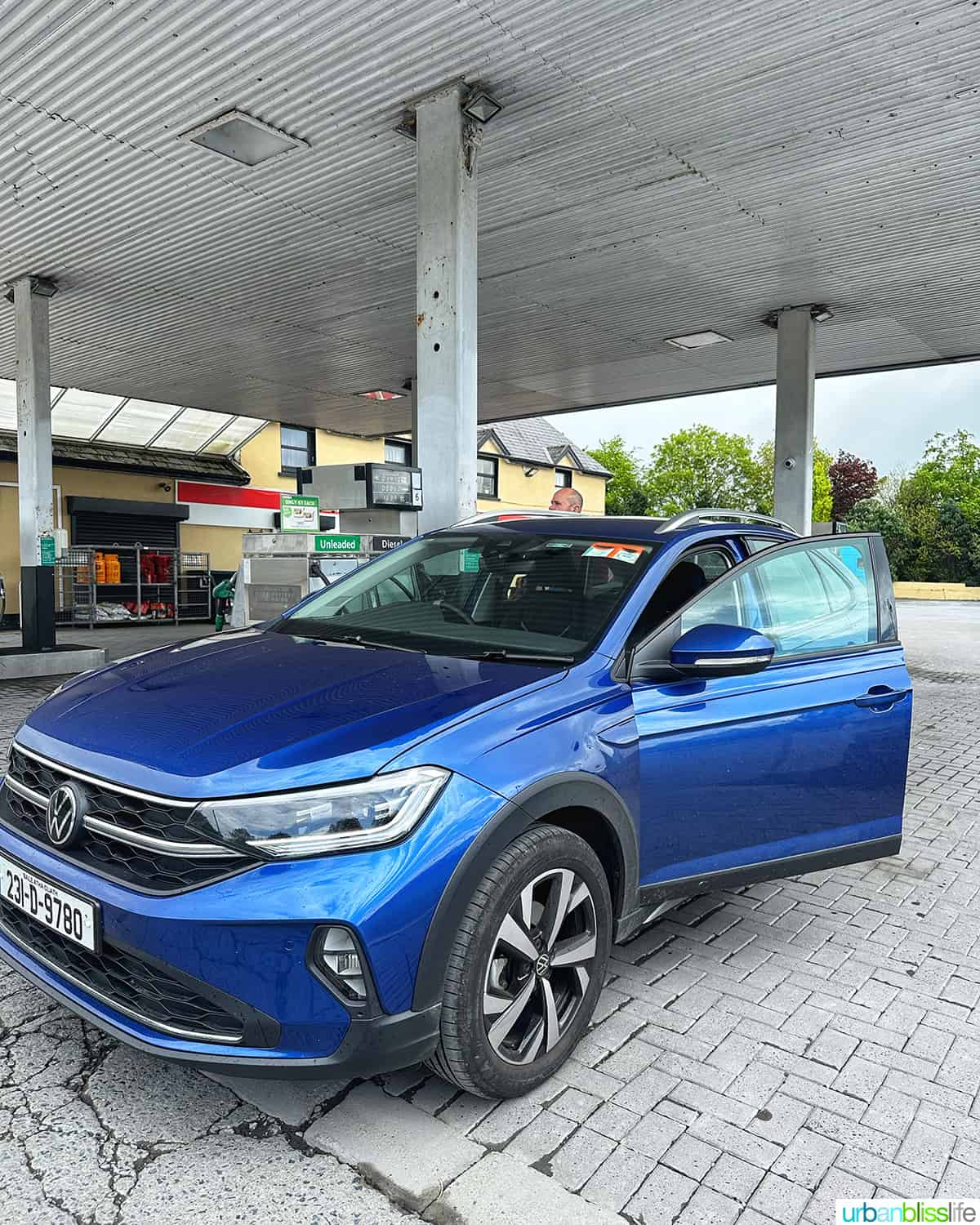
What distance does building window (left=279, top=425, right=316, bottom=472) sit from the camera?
78.6ft

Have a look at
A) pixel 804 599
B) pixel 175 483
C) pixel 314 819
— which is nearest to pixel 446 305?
pixel 804 599

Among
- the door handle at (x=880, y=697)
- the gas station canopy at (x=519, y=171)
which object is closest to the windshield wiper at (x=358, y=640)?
the door handle at (x=880, y=697)

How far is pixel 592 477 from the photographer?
37.7 m

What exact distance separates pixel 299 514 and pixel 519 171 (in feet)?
15.7

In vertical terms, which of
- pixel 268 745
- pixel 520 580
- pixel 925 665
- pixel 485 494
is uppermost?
pixel 485 494

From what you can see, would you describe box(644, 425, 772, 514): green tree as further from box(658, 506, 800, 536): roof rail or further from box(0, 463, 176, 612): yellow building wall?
box(658, 506, 800, 536): roof rail

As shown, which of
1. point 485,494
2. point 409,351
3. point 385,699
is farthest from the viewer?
point 485,494

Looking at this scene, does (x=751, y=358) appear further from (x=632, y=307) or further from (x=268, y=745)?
(x=268, y=745)

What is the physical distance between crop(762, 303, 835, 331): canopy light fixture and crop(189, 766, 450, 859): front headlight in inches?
444

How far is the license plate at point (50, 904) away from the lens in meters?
2.22

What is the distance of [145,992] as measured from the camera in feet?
7.14

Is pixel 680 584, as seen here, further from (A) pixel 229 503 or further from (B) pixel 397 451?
(B) pixel 397 451

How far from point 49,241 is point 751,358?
10.4m

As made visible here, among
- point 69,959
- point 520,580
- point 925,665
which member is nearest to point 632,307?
point 925,665
